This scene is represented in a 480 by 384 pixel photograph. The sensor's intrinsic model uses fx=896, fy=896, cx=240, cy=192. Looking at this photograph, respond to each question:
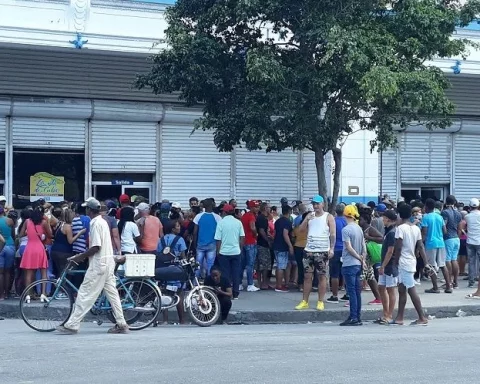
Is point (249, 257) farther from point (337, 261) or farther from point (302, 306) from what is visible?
point (302, 306)

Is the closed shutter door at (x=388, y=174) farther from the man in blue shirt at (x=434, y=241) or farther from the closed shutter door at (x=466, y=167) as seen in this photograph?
the man in blue shirt at (x=434, y=241)

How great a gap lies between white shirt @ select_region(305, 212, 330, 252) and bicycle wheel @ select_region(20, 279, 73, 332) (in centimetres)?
431

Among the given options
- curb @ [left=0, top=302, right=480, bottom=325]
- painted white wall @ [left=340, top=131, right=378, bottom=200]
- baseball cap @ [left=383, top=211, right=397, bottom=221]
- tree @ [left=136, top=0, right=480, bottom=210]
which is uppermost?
tree @ [left=136, top=0, right=480, bottom=210]

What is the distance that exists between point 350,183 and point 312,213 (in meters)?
7.63

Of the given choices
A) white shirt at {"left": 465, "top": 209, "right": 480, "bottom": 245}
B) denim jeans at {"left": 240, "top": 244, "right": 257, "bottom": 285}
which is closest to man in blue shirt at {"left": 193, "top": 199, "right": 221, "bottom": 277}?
denim jeans at {"left": 240, "top": 244, "right": 257, "bottom": 285}

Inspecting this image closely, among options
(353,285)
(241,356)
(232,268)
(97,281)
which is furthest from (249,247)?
(241,356)

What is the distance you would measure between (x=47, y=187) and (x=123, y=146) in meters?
2.13

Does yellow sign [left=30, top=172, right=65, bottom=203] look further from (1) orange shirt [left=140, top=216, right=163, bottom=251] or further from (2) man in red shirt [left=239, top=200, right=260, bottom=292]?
(1) orange shirt [left=140, top=216, right=163, bottom=251]

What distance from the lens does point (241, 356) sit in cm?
1066

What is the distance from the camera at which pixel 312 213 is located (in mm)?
16219

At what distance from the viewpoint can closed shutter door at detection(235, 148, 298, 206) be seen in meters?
23.7

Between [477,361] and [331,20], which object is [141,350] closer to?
[477,361]

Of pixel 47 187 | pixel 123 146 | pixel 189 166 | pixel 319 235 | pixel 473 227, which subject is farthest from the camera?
pixel 189 166

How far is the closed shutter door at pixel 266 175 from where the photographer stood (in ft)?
77.8
